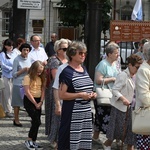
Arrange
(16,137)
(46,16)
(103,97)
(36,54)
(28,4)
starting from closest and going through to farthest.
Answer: (103,97) → (16,137) → (36,54) → (28,4) → (46,16)

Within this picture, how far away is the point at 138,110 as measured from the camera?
19.1ft

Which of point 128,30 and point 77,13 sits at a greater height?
point 77,13

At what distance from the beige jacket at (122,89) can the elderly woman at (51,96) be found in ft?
3.08

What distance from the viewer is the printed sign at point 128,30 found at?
13141mm

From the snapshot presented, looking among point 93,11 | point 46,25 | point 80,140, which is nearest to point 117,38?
point 93,11

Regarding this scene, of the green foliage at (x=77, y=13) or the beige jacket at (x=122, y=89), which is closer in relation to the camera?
the beige jacket at (x=122, y=89)

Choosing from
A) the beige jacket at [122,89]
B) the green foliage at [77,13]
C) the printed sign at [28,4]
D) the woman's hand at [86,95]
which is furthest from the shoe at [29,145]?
the green foliage at [77,13]

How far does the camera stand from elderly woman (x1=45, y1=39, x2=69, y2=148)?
7.62 m

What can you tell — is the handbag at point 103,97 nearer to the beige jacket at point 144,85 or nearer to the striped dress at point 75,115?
the striped dress at point 75,115

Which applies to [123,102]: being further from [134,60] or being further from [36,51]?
[36,51]

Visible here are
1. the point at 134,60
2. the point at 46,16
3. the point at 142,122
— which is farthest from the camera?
the point at 46,16

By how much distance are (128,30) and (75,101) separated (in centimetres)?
756

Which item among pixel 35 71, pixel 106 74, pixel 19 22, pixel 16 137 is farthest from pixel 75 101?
pixel 19 22

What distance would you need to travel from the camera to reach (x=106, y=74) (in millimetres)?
8078
